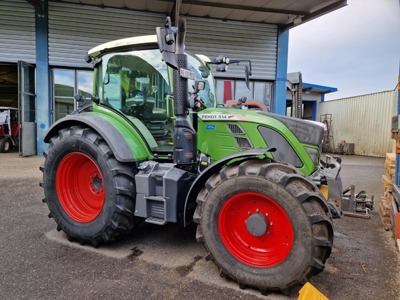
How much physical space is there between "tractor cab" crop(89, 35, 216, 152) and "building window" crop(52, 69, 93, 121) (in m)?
7.77

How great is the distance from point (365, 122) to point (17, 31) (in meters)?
16.0

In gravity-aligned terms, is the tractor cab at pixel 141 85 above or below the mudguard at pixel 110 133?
above

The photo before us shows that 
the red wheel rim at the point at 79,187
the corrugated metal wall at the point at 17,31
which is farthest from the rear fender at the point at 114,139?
the corrugated metal wall at the point at 17,31

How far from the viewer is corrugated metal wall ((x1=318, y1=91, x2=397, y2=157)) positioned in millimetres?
13906

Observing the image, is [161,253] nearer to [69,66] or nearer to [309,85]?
[69,66]

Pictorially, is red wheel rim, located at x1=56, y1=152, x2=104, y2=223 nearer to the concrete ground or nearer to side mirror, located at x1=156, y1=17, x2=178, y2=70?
the concrete ground

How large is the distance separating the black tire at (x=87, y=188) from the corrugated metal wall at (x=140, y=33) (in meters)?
8.25

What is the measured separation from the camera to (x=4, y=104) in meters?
18.7

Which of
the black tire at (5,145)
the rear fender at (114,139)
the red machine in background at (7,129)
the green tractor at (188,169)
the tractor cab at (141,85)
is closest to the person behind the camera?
the green tractor at (188,169)

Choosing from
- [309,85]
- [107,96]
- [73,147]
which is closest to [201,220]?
[73,147]

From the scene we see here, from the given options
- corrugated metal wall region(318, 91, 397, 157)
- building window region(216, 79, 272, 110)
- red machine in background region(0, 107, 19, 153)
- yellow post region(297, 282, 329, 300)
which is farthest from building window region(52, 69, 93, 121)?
corrugated metal wall region(318, 91, 397, 157)

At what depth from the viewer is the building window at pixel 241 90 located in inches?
465

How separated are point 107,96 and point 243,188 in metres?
2.23

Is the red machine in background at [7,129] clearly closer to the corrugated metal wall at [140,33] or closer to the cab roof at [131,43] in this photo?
the corrugated metal wall at [140,33]
